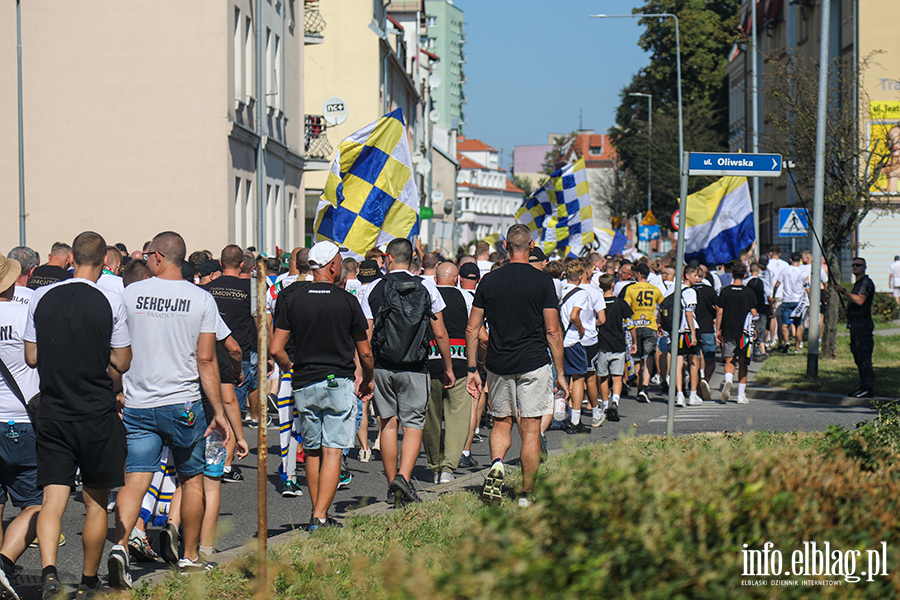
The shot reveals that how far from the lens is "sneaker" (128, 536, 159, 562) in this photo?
6534 millimetres

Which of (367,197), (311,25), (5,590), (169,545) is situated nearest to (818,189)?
(367,197)

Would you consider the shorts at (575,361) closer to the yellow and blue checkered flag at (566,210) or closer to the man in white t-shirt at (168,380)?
the man in white t-shirt at (168,380)

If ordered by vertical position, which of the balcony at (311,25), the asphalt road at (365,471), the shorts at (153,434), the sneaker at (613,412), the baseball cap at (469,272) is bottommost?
the asphalt road at (365,471)

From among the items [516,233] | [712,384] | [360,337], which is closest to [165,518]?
[360,337]

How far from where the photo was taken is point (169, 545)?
6422mm

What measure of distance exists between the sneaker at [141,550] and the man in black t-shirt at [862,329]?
1077cm

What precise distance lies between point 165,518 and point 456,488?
2370 millimetres

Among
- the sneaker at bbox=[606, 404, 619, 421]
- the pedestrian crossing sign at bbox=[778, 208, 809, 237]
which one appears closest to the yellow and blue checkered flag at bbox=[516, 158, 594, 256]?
the pedestrian crossing sign at bbox=[778, 208, 809, 237]

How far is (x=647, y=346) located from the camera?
15.5m

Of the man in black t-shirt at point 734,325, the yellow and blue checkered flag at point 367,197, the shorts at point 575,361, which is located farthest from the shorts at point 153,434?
the man in black t-shirt at point 734,325

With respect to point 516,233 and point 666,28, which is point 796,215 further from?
point 666,28

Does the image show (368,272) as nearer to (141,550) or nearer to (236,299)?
(236,299)

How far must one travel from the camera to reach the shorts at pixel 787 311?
21.5 metres

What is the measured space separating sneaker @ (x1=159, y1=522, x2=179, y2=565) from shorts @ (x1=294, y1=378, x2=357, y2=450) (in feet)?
Result: 4.09
